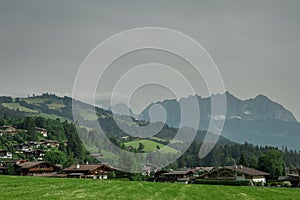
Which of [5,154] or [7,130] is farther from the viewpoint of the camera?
[7,130]

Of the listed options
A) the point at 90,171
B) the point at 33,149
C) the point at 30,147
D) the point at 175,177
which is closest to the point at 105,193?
the point at 90,171

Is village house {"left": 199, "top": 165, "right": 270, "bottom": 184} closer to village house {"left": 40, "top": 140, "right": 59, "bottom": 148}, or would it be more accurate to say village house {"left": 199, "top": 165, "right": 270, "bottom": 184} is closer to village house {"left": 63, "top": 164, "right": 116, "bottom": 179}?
village house {"left": 63, "top": 164, "right": 116, "bottom": 179}

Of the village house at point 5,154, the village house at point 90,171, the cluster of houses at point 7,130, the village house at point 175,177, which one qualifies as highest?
the cluster of houses at point 7,130

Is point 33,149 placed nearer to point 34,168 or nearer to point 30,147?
point 30,147

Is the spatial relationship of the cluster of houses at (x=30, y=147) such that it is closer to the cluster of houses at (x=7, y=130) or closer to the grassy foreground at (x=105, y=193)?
the cluster of houses at (x=7, y=130)

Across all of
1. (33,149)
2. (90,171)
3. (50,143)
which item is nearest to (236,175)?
(90,171)

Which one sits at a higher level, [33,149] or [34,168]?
[33,149]

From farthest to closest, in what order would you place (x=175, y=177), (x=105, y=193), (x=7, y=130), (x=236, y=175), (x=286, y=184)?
(x=7, y=130)
(x=175, y=177)
(x=236, y=175)
(x=286, y=184)
(x=105, y=193)

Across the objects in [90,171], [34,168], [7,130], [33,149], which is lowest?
[90,171]

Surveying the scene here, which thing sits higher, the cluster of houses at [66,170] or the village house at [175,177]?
the cluster of houses at [66,170]

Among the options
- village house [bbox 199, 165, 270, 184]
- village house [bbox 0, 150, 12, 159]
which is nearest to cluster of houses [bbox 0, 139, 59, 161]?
village house [bbox 0, 150, 12, 159]

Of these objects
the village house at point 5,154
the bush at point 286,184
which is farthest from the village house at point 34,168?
the bush at point 286,184

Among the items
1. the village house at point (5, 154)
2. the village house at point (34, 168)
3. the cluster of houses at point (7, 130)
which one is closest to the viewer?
the village house at point (34, 168)

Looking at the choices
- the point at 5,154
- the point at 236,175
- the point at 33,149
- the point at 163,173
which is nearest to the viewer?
the point at 236,175
